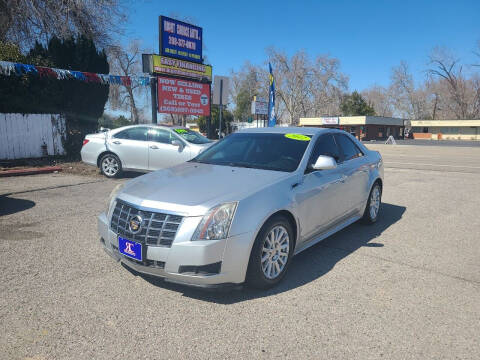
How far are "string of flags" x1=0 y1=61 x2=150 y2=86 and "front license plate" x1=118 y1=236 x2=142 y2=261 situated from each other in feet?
36.1

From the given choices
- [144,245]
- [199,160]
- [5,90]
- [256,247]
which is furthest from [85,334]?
[5,90]

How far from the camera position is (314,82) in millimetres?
72688

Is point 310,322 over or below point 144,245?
below

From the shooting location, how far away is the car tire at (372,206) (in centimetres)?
550

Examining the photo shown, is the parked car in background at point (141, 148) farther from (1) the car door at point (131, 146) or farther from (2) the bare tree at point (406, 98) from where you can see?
(2) the bare tree at point (406, 98)

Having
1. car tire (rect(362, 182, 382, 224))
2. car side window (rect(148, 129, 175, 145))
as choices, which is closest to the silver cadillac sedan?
car tire (rect(362, 182, 382, 224))

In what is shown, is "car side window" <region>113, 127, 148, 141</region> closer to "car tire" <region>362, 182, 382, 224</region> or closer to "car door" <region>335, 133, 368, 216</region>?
"car door" <region>335, 133, 368, 216</region>

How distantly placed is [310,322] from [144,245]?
1.49 m

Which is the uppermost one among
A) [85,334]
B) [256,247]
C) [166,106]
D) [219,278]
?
[166,106]

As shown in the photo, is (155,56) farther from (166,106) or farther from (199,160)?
(199,160)

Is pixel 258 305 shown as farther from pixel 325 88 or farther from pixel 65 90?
pixel 325 88

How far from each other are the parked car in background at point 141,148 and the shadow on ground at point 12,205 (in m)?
3.00

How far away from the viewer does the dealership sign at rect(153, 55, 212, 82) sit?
1413 cm

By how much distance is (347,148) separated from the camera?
5.14 metres
